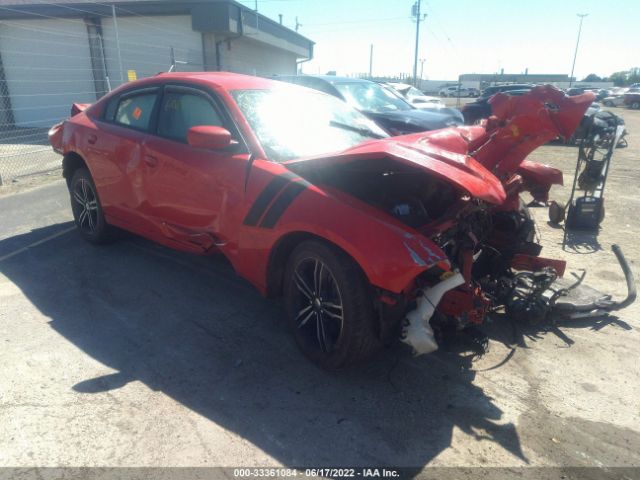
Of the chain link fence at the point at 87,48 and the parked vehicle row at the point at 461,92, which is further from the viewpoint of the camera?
the parked vehicle row at the point at 461,92

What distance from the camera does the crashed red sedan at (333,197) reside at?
272 centimetres

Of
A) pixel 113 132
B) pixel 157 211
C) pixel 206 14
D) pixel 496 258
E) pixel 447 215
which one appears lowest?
pixel 496 258

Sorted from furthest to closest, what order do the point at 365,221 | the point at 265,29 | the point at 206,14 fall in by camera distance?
the point at 265,29, the point at 206,14, the point at 365,221

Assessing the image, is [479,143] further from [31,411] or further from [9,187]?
[9,187]

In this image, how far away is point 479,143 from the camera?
140 inches

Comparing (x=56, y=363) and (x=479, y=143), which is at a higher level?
(x=479, y=143)

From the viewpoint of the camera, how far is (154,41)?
52.6ft

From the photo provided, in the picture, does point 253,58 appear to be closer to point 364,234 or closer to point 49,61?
point 49,61

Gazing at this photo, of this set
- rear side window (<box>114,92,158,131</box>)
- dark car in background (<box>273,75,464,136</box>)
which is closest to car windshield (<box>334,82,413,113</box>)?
dark car in background (<box>273,75,464,136</box>)

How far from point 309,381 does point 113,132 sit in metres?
3.01

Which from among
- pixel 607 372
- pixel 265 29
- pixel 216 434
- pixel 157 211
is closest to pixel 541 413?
pixel 607 372

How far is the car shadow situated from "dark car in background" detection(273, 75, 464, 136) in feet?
13.9

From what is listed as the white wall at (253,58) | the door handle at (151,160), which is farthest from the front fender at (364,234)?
the white wall at (253,58)

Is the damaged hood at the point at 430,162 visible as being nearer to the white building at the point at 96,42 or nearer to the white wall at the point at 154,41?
the white building at the point at 96,42
